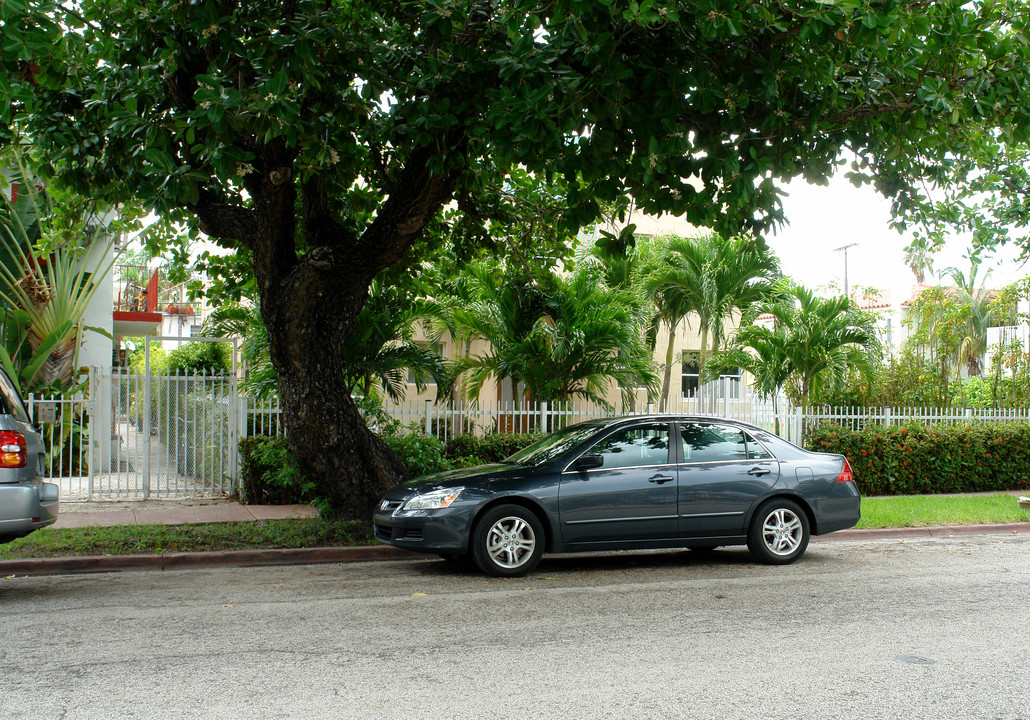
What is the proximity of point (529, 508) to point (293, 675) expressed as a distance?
361 centimetres

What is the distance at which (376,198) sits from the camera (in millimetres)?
12688

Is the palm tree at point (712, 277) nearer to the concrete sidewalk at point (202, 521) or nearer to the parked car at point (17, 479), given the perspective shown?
the concrete sidewalk at point (202, 521)

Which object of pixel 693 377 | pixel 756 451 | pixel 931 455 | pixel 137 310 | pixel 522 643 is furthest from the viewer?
pixel 693 377

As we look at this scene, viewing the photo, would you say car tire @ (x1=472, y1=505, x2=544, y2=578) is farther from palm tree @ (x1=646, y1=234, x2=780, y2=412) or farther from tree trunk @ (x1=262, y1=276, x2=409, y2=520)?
palm tree @ (x1=646, y1=234, x2=780, y2=412)

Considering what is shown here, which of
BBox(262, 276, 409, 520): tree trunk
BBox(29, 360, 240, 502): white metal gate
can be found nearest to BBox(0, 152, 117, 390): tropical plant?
BBox(29, 360, 240, 502): white metal gate

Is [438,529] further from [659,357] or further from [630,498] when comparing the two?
[659,357]

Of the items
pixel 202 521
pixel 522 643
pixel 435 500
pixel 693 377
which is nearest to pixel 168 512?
pixel 202 521

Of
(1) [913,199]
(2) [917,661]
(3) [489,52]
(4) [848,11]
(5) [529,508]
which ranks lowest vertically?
(2) [917,661]

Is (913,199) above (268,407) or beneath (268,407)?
above

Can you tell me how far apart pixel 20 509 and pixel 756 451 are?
6.82m

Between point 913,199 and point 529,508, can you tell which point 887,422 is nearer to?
point 913,199

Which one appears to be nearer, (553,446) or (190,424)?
(553,446)

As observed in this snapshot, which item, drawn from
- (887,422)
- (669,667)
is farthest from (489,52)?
(887,422)

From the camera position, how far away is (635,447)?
880 cm
